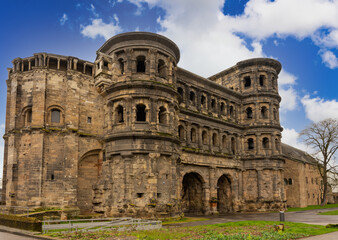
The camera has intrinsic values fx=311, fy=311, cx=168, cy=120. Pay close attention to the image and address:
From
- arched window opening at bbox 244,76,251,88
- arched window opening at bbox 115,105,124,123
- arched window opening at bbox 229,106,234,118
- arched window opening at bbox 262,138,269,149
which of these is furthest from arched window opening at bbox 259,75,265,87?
arched window opening at bbox 115,105,124,123

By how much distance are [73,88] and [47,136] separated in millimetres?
4501

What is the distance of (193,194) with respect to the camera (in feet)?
103

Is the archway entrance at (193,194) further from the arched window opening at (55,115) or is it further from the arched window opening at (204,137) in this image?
the arched window opening at (55,115)

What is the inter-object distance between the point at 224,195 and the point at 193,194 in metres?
5.17

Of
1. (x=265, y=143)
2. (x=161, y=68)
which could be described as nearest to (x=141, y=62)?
(x=161, y=68)

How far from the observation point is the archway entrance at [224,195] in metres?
34.4

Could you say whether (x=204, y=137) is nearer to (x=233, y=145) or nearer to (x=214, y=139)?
(x=214, y=139)

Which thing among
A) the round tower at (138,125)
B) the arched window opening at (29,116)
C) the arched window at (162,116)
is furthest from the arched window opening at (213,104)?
the arched window opening at (29,116)

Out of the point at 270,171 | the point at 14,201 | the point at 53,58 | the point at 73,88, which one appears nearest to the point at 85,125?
the point at 73,88

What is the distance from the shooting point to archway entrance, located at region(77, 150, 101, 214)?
2498 cm

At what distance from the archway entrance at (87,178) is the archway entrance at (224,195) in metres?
14.9

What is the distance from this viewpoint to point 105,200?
23781mm

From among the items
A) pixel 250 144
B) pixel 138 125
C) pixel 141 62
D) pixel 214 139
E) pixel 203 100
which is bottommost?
pixel 250 144

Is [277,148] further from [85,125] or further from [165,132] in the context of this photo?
[85,125]
